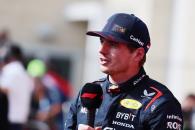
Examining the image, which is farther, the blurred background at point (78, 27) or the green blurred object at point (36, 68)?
the blurred background at point (78, 27)

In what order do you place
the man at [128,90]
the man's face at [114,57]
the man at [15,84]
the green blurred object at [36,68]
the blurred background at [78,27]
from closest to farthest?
the man at [128,90]
the man's face at [114,57]
the man at [15,84]
the green blurred object at [36,68]
the blurred background at [78,27]

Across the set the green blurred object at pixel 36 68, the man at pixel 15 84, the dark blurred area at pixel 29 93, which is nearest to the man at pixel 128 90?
the dark blurred area at pixel 29 93

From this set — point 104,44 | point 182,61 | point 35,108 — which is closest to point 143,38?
point 104,44

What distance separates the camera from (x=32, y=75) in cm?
1404

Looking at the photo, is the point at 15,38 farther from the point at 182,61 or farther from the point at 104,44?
the point at 104,44

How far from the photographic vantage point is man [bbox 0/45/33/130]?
36.9 ft

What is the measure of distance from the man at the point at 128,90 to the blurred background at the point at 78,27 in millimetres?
12137

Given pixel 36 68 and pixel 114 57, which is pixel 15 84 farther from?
pixel 114 57

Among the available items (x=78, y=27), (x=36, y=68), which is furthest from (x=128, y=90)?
(x=78, y=27)

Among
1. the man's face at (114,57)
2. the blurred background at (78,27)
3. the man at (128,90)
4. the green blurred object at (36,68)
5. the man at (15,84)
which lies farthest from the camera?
the blurred background at (78,27)

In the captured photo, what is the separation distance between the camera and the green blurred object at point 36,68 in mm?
14101

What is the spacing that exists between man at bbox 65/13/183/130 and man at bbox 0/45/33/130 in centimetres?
534

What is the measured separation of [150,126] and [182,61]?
1210 cm

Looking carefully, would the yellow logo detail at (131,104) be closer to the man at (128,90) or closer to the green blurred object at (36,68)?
the man at (128,90)
